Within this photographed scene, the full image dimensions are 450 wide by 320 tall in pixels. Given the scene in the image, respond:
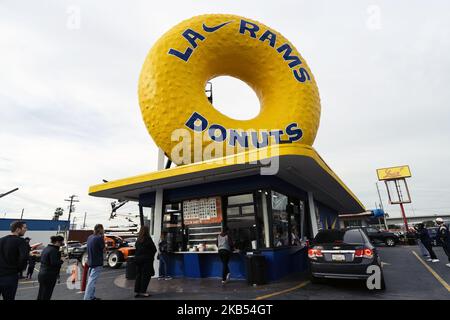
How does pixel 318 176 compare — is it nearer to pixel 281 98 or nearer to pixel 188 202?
pixel 281 98

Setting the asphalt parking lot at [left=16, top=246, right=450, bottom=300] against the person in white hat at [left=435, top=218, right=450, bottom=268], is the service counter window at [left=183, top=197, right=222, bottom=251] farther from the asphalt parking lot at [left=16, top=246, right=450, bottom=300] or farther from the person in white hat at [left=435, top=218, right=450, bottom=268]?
the person in white hat at [left=435, top=218, right=450, bottom=268]

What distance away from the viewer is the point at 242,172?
8695mm

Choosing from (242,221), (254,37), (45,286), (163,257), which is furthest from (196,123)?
(45,286)

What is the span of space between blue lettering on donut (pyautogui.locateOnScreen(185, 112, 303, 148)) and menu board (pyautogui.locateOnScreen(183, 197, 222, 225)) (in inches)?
90.5

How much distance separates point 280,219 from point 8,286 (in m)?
7.66

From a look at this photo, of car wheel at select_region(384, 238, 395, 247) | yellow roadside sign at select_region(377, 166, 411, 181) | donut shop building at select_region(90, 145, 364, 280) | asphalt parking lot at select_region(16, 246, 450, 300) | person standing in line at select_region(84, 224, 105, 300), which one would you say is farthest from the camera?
yellow roadside sign at select_region(377, 166, 411, 181)

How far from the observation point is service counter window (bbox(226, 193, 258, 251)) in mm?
8977

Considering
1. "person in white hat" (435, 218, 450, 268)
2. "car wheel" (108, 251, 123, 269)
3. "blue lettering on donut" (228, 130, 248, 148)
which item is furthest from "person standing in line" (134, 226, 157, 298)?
"person in white hat" (435, 218, 450, 268)

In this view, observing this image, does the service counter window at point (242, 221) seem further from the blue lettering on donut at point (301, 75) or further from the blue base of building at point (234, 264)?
the blue lettering on donut at point (301, 75)

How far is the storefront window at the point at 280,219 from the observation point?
9031mm

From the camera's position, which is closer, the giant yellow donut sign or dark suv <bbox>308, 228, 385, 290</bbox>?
dark suv <bbox>308, 228, 385, 290</bbox>

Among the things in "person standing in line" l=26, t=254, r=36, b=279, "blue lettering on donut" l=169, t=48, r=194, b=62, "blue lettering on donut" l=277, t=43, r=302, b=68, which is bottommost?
"person standing in line" l=26, t=254, r=36, b=279

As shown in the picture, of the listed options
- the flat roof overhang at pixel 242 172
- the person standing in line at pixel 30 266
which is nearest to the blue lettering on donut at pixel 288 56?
the flat roof overhang at pixel 242 172

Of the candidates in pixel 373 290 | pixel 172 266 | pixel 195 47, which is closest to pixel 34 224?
pixel 172 266
